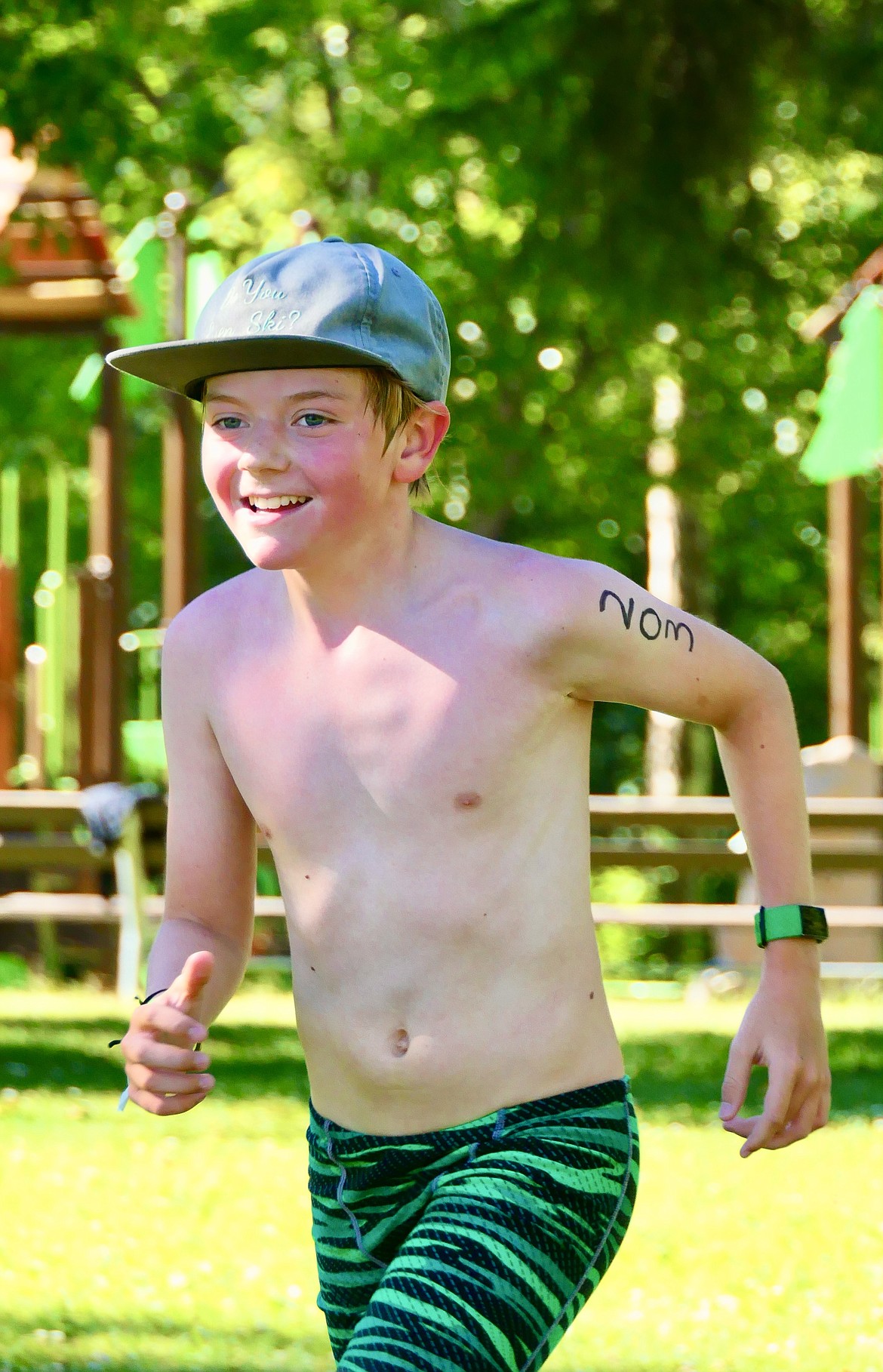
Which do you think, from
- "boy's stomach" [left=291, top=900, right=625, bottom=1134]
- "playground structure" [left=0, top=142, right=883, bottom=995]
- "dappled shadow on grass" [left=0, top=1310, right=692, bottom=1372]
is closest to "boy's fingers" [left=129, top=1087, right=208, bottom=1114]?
"boy's stomach" [left=291, top=900, right=625, bottom=1134]

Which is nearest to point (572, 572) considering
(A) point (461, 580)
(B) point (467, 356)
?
(A) point (461, 580)

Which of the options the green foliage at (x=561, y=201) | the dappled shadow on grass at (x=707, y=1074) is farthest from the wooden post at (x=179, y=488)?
the dappled shadow on grass at (x=707, y=1074)

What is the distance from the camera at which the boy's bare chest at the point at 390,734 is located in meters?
2.73

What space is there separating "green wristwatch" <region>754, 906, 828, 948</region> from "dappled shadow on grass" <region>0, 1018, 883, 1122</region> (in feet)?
18.6

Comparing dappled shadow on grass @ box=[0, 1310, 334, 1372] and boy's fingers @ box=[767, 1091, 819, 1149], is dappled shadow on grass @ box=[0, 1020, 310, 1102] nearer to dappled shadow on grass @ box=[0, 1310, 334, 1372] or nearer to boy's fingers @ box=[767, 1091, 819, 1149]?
dappled shadow on grass @ box=[0, 1310, 334, 1372]

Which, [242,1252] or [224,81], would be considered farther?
[224,81]

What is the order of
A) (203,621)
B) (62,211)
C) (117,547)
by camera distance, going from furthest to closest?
1. (117,547)
2. (62,211)
3. (203,621)

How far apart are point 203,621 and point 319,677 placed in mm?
277

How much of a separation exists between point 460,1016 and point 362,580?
0.61m

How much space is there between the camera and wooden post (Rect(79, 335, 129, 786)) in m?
14.6

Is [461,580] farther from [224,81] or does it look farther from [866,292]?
[224,81]

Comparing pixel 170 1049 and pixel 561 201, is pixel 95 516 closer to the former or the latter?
pixel 561 201

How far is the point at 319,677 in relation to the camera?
283 cm

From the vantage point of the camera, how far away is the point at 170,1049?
101 inches
